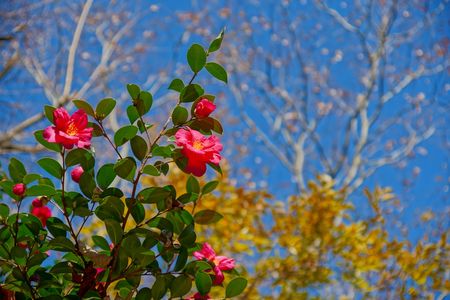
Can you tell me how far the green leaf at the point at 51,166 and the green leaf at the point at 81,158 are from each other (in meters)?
0.04

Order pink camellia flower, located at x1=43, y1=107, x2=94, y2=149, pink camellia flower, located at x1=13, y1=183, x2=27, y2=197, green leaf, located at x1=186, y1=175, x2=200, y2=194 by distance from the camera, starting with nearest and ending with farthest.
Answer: pink camellia flower, located at x1=43, y1=107, x2=94, y2=149, pink camellia flower, located at x1=13, y1=183, x2=27, y2=197, green leaf, located at x1=186, y1=175, x2=200, y2=194

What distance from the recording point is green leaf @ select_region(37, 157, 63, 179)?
99cm

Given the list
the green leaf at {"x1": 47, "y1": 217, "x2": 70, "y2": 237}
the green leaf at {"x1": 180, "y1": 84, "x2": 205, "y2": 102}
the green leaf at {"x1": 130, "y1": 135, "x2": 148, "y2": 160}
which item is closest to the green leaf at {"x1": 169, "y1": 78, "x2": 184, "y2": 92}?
the green leaf at {"x1": 180, "y1": 84, "x2": 205, "y2": 102}

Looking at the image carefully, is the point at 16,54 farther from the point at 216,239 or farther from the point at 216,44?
the point at 216,44

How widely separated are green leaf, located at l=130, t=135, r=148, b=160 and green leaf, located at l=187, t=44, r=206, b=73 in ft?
0.55

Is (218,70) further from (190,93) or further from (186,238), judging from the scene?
(186,238)

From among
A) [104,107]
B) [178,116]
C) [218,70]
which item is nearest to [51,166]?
[104,107]

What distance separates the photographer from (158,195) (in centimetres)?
98

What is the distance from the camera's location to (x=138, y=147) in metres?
1.00

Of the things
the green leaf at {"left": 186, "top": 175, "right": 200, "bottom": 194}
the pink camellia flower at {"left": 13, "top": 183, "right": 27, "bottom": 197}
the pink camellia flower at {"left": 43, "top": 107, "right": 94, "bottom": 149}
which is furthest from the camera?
the green leaf at {"left": 186, "top": 175, "right": 200, "bottom": 194}

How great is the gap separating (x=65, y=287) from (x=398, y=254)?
2.19 metres

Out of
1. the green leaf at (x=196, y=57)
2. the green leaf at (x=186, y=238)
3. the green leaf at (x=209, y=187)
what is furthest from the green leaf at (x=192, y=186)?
the green leaf at (x=196, y=57)

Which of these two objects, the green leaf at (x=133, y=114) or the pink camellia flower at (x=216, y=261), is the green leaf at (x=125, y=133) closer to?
the green leaf at (x=133, y=114)

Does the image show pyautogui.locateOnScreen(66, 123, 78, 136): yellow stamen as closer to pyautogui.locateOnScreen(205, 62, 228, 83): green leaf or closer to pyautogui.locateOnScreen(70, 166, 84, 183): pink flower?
pyautogui.locateOnScreen(70, 166, 84, 183): pink flower
